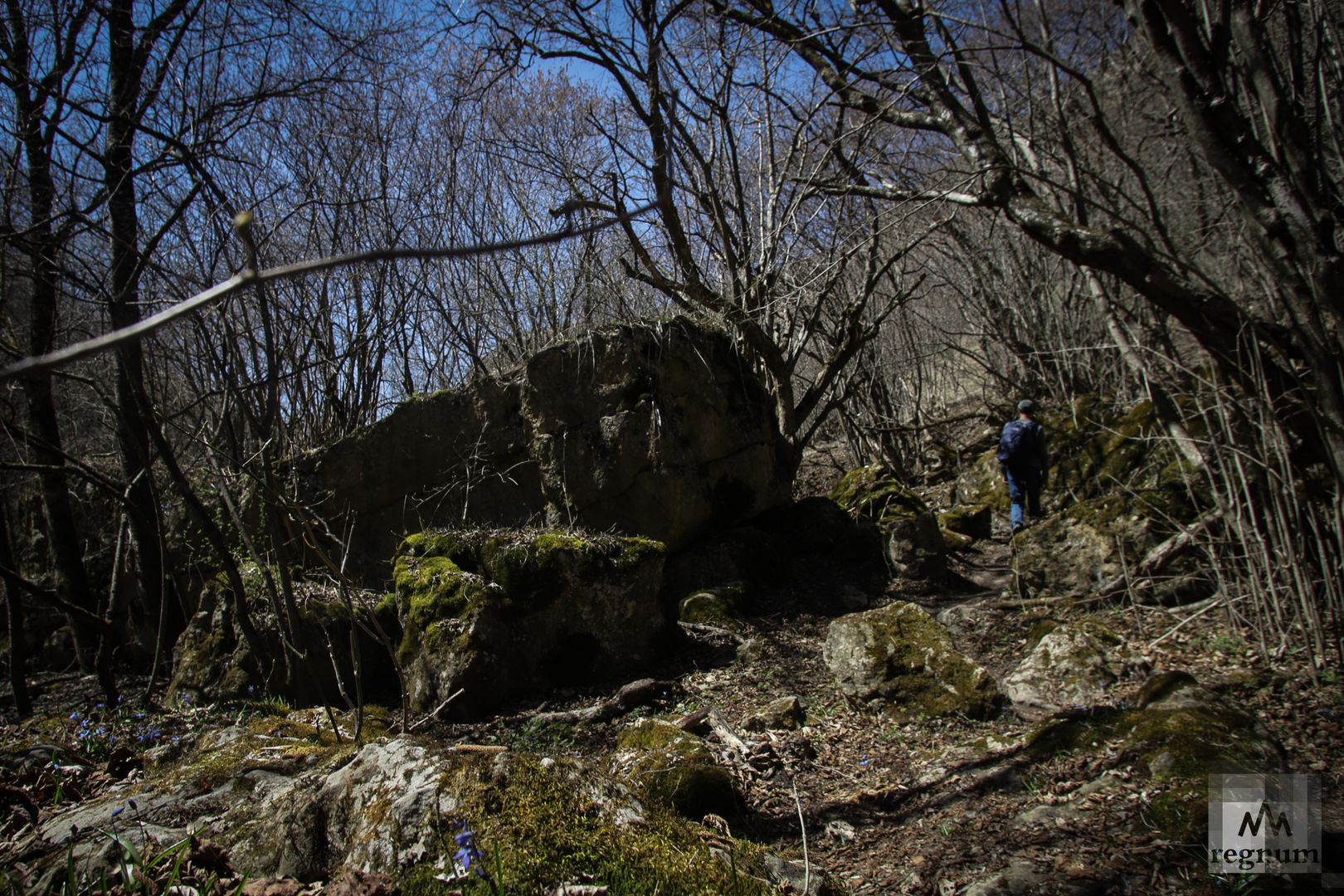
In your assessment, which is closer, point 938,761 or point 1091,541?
point 938,761

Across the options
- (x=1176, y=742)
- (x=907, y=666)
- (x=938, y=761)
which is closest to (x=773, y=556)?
(x=907, y=666)

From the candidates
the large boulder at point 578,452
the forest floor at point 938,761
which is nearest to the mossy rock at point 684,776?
the forest floor at point 938,761

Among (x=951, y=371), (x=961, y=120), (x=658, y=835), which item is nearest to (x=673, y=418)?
(x=961, y=120)

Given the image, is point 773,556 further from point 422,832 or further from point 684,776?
point 422,832

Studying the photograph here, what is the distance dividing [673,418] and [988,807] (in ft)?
16.9

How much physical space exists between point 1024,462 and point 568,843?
299 inches

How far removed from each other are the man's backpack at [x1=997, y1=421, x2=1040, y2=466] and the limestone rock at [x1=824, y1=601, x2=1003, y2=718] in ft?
12.8

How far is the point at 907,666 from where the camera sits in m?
4.52

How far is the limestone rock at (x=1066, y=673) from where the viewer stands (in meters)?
3.86

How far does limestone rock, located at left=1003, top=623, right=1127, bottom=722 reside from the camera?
3.86 m

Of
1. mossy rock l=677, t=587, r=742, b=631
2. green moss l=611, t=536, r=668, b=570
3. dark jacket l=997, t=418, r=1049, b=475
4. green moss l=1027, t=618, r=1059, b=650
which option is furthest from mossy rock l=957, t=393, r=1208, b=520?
green moss l=611, t=536, r=668, b=570

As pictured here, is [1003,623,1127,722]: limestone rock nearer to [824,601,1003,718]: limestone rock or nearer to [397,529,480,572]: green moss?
[824,601,1003,718]: limestone rock

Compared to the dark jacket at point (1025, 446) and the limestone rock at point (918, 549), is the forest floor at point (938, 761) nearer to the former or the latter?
the limestone rock at point (918, 549)
